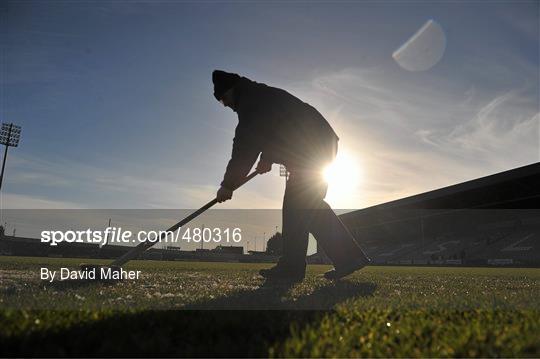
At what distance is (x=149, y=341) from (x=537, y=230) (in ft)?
166

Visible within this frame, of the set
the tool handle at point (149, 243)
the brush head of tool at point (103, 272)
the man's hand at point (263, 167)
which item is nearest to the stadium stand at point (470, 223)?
the man's hand at point (263, 167)

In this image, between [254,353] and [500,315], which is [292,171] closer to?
[500,315]

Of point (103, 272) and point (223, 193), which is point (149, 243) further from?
point (223, 193)

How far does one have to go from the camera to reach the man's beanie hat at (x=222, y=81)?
5.01 m

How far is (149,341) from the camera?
1.60 metres

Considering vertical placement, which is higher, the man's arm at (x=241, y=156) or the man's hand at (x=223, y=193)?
the man's arm at (x=241, y=156)

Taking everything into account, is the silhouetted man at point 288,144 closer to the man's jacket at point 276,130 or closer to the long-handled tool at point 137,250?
the man's jacket at point 276,130

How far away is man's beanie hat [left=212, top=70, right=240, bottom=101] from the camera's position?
5.01 meters

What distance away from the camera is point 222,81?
5023mm

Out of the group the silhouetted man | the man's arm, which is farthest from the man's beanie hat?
the man's arm

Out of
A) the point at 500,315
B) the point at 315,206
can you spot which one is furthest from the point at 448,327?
the point at 315,206

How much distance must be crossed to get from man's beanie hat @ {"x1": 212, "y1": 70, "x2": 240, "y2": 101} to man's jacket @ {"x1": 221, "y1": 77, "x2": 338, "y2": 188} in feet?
0.28

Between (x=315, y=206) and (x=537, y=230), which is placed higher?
(x=537, y=230)

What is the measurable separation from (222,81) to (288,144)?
3.56 feet
